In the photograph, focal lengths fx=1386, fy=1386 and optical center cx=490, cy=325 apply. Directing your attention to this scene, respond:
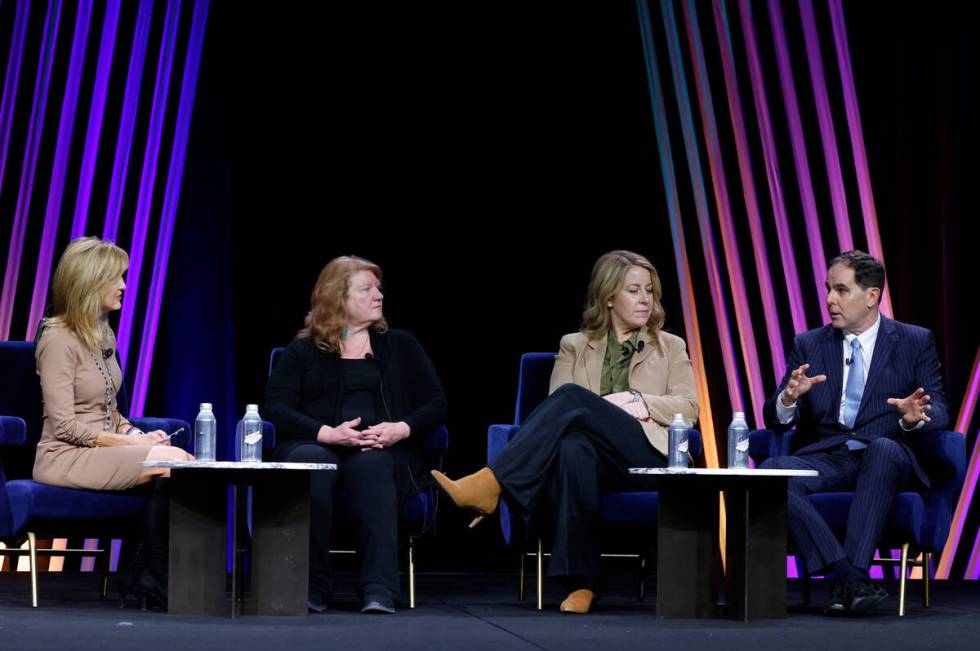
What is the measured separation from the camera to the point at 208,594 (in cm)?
375

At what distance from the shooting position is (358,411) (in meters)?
4.40

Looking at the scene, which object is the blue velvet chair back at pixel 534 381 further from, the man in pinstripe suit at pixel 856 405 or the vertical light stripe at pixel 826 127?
the vertical light stripe at pixel 826 127

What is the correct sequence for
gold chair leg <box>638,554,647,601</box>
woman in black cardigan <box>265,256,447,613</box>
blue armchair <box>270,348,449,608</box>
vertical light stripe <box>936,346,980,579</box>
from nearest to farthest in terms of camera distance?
woman in black cardigan <box>265,256,447,613</box> < blue armchair <box>270,348,449,608</box> < gold chair leg <box>638,554,647,601</box> < vertical light stripe <box>936,346,980,579</box>

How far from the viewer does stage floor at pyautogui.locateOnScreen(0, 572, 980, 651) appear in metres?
3.07

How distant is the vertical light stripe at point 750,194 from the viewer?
19.1 feet

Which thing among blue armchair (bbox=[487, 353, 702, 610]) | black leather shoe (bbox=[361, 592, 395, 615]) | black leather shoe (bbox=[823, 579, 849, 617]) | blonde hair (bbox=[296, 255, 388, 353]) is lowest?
black leather shoe (bbox=[823, 579, 849, 617])

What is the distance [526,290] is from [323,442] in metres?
1.85

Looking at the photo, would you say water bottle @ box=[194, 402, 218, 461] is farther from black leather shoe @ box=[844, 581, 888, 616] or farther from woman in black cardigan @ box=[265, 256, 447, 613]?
black leather shoe @ box=[844, 581, 888, 616]

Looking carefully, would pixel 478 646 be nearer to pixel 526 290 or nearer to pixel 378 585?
pixel 378 585

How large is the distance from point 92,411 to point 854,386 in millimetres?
2387

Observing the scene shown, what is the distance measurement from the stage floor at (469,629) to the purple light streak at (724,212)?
156 centimetres

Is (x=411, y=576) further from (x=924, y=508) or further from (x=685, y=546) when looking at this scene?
(x=924, y=508)

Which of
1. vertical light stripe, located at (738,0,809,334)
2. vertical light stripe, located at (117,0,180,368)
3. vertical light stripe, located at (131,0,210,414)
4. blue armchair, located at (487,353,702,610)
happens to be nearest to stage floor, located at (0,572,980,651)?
blue armchair, located at (487,353,702,610)

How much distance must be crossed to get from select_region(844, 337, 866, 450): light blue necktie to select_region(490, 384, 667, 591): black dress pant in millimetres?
688
